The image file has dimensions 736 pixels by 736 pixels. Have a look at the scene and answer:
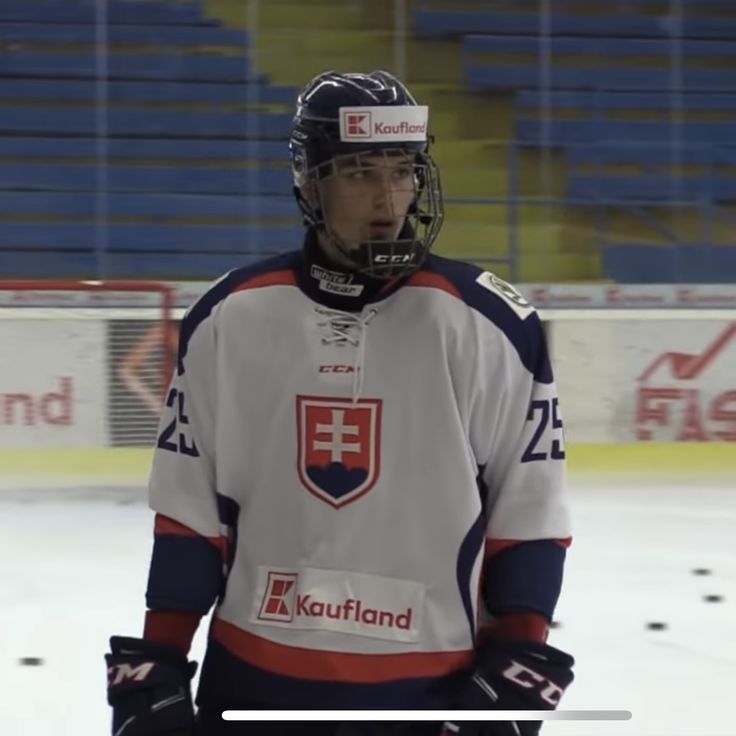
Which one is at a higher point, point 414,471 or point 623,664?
point 414,471

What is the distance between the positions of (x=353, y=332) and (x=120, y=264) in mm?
4761

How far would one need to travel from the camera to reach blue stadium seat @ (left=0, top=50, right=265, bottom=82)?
612 centimetres

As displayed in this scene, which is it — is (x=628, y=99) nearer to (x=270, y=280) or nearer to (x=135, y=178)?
(x=135, y=178)

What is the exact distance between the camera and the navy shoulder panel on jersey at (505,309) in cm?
106

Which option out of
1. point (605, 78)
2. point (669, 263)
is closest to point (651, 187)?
point (669, 263)

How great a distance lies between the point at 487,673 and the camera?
103 cm

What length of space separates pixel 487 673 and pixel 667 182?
540cm

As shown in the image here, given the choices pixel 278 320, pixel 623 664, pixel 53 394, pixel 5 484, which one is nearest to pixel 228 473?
pixel 278 320

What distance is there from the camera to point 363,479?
1.04m

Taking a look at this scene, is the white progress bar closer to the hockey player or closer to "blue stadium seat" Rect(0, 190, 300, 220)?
the hockey player

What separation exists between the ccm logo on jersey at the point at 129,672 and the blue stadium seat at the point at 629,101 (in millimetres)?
5552

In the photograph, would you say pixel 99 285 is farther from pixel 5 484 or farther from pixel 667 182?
pixel 667 182

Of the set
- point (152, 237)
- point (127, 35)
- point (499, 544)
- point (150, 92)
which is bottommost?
point (499, 544)

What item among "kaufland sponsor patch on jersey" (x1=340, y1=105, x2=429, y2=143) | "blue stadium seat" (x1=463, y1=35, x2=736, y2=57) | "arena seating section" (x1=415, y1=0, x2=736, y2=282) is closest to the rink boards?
"arena seating section" (x1=415, y1=0, x2=736, y2=282)
